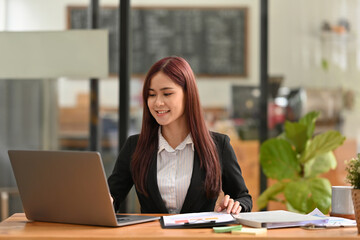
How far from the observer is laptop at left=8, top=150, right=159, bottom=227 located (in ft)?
6.07

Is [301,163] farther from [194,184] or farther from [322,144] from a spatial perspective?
[194,184]

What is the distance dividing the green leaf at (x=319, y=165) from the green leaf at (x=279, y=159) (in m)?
0.10

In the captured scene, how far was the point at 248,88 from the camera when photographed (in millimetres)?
4312

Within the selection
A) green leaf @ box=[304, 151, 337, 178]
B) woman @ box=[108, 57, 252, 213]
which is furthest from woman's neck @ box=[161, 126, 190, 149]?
green leaf @ box=[304, 151, 337, 178]

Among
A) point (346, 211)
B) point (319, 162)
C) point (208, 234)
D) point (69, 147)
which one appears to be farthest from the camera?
point (69, 147)

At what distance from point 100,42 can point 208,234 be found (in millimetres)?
2188

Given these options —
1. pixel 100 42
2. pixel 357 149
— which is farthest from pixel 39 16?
pixel 357 149

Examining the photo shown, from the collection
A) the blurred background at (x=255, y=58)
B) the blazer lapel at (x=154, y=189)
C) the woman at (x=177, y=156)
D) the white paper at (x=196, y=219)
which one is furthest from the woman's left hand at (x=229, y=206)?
the blurred background at (x=255, y=58)

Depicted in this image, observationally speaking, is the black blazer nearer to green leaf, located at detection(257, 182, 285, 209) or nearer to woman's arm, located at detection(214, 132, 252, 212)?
woman's arm, located at detection(214, 132, 252, 212)

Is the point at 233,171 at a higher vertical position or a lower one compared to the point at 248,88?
lower

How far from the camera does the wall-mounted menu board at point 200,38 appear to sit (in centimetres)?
432

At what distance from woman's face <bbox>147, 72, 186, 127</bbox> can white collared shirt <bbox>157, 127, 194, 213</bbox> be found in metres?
0.12

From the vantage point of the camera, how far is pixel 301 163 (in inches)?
144

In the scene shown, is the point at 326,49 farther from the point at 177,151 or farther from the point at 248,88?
the point at 177,151
